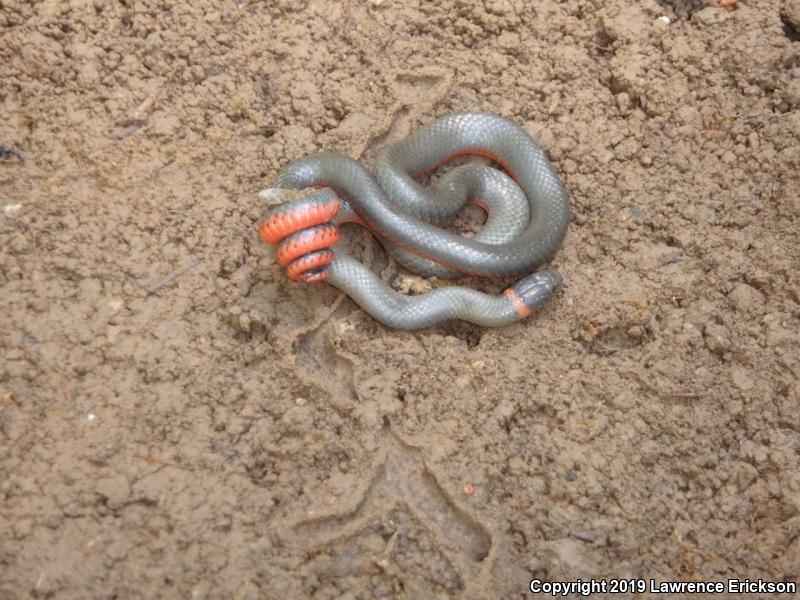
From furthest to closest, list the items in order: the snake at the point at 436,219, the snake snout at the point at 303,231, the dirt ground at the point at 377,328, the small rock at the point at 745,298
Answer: the small rock at the point at 745,298, the snake at the point at 436,219, the snake snout at the point at 303,231, the dirt ground at the point at 377,328

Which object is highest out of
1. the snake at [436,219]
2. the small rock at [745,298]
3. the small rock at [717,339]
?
the snake at [436,219]

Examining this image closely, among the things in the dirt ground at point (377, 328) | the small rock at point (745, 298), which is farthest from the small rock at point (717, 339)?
the small rock at point (745, 298)

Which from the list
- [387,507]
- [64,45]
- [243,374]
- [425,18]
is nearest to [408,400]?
→ [387,507]

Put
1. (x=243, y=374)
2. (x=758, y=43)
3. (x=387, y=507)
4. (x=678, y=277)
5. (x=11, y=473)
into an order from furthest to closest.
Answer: (x=758, y=43)
(x=678, y=277)
(x=243, y=374)
(x=387, y=507)
(x=11, y=473)

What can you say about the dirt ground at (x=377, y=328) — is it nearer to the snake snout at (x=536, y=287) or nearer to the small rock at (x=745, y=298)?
the small rock at (x=745, y=298)

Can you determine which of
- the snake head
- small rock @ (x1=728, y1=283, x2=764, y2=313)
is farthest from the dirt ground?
the snake head

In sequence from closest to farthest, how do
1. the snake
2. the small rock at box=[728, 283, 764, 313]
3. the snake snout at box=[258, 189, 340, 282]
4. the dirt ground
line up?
1. the dirt ground
2. the snake snout at box=[258, 189, 340, 282]
3. the snake
4. the small rock at box=[728, 283, 764, 313]

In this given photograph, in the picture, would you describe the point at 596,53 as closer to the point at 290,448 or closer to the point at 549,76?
the point at 549,76

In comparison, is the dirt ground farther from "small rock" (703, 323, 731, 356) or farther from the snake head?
the snake head
